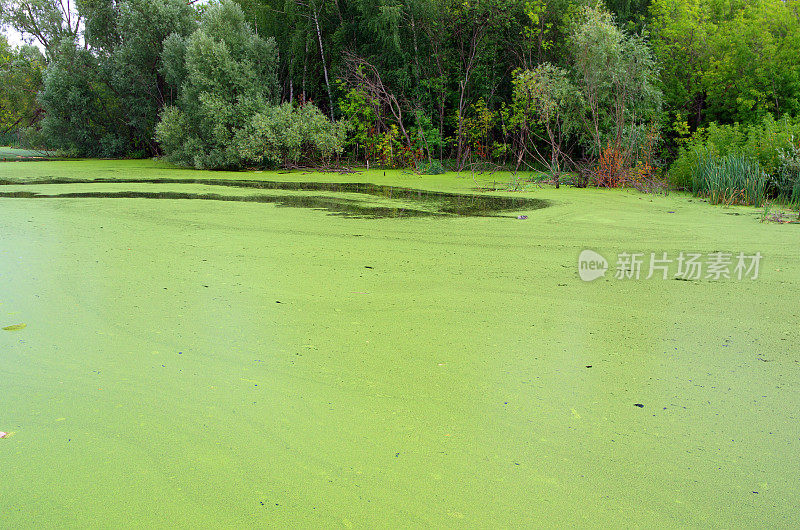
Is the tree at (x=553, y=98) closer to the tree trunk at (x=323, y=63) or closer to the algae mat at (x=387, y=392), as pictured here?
the tree trunk at (x=323, y=63)

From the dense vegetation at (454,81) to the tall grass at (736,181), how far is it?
74 millimetres

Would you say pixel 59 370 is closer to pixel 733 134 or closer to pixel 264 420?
pixel 264 420

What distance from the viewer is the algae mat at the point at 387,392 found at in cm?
128

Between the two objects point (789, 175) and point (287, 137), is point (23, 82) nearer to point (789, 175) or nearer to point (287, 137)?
point (287, 137)

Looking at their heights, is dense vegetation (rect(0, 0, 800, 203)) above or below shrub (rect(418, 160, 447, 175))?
above

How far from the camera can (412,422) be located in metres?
1.62

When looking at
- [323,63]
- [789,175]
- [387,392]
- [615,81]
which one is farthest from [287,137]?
[387,392]

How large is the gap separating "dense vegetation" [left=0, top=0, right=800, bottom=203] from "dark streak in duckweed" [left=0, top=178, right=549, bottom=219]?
6.84 ft

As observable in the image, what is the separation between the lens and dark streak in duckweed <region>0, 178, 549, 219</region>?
5.69 metres

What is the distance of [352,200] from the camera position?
6.51 metres

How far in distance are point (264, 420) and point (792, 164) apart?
637 centimetres

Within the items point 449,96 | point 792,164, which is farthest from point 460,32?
point 792,164

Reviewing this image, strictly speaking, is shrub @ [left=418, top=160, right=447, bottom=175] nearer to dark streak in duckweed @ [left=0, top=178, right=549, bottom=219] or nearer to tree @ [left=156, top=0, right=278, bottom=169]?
dark streak in duckweed @ [left=0, top=178, right=549, bottom=219]

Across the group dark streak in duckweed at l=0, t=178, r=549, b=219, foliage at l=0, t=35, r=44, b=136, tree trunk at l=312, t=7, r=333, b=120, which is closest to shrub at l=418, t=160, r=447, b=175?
dark streak in duckweed at l=0, t=178, r=549, b=219
